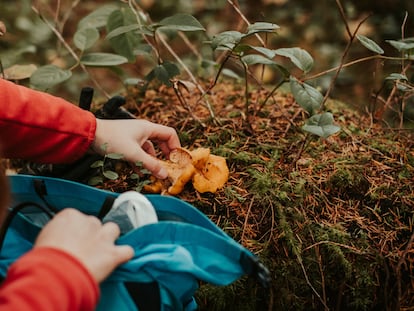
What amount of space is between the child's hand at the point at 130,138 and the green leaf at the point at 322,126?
41 cm

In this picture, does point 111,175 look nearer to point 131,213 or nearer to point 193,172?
point 193,172

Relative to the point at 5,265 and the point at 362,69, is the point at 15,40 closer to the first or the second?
the point at 362,69

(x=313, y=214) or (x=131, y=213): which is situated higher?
(x=131, y=213)

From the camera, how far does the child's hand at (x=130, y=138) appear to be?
139 centimetres

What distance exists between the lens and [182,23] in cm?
157

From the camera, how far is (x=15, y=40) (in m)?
3.76

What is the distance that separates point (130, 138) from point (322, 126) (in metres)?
0.54

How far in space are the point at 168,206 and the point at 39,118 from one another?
1.51ft

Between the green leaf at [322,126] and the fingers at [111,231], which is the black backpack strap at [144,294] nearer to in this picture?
the fingers at [111,231]

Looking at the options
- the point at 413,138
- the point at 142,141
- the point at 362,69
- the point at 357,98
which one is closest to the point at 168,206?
the point at 142,141

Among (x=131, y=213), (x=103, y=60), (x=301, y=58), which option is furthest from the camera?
(x=103, y=60)

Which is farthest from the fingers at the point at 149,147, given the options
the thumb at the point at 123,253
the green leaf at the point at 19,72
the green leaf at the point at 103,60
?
the green leaf at the point at 19,72

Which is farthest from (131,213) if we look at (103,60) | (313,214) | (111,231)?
(103,60)

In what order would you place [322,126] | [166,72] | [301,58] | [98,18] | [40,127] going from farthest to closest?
1. [98,18]
2. [166,72]
3. [301,58]
4. [322,126]
5. [40,127]
